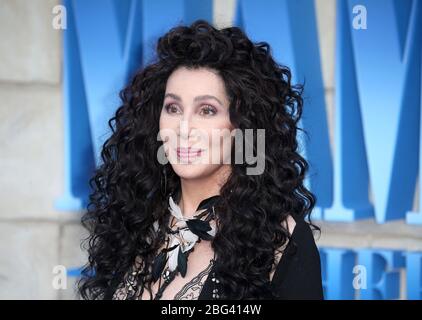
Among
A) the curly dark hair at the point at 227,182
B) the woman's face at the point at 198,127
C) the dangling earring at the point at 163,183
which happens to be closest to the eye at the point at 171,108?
the woman's face at the point at 198,127

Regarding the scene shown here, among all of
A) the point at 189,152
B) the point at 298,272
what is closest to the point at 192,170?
the point at 189,152

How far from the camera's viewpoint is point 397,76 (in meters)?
3.31

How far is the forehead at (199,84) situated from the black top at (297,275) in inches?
21.2

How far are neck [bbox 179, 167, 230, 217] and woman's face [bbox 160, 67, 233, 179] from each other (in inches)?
1.1

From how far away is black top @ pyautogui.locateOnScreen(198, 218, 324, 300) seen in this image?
193 centimetres

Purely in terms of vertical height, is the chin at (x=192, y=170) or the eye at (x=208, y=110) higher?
the eye at (x=208, y=110)

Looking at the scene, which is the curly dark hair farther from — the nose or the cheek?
the nose

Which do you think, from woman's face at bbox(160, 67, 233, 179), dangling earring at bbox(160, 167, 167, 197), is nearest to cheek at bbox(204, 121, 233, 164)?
woman's face at bbox(160, 67, 233, 179)

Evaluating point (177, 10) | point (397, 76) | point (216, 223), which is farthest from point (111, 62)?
point (216, 223)

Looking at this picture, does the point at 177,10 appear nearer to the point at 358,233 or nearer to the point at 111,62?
the point at 111,62

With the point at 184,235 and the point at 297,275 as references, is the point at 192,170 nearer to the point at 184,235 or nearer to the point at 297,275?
the point at 184,235

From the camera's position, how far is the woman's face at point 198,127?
6.72 ft

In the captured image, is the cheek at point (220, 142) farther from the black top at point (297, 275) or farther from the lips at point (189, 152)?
the black top at point (297, 275)

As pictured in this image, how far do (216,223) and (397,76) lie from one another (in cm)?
168
